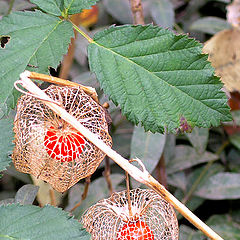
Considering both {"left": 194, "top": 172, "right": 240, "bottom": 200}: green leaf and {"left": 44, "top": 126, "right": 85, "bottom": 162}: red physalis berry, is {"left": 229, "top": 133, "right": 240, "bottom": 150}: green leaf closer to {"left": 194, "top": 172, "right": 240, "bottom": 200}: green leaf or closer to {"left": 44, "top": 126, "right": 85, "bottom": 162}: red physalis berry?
{"left": 194, "top": 172, "right": 240, "bottom": 200}: green leaf

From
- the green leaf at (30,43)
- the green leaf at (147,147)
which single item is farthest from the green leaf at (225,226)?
the green leaf at (30,43)

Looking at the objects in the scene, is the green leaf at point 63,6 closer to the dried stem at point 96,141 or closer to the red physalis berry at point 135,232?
the dried stem at point 96,141

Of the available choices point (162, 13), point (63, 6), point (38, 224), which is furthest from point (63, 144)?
point (162, 13)

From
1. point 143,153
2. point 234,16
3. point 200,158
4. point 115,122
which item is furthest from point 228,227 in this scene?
point 234,16

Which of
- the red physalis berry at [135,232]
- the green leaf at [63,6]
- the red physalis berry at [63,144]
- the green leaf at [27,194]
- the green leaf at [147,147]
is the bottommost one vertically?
the green leaf at [147,147]

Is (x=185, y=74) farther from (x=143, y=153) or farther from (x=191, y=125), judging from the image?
(x=143, y=153)

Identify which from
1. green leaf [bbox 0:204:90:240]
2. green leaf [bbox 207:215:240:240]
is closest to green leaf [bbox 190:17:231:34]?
green leaf [bbox 207:215:240:240]

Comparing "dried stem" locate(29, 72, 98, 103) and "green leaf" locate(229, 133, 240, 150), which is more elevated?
"dried stem" locate(29, 72, 98, 103)

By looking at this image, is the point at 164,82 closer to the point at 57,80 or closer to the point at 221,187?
the point at 57,80
